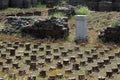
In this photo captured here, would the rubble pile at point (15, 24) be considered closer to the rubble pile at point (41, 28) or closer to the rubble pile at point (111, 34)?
the rubble pile at point (41, 28)

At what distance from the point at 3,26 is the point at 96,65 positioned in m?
5.58

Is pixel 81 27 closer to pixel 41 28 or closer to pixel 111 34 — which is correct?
pixel 111 34

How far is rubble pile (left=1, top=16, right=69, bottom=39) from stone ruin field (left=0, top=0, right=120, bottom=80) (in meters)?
0.19

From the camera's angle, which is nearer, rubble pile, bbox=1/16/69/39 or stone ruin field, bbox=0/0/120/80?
stone ruin field, bbox=0/0/120/80

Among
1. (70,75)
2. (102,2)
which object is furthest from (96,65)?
(102,2)

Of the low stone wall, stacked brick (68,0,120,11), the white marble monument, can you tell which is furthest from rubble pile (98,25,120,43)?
stacked brick (68,0,120,11)

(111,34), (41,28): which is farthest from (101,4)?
(111,34)

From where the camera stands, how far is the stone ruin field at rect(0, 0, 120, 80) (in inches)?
351

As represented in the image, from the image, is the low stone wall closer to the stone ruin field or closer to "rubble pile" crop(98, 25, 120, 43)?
"rubble pile" crop(98, 25, 120, 43)

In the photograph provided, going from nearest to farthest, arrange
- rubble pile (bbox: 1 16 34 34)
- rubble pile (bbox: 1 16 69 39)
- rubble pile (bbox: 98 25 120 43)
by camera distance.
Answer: rubble pile (bbox: 98 25 120 43), rubble pile (bbox: 1 16 69 39), rubble pile (bbox: 1 16 34 34)

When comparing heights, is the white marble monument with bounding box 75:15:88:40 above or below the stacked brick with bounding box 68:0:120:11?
above

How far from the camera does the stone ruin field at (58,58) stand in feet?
29.3

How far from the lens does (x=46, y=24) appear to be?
14.0 metres

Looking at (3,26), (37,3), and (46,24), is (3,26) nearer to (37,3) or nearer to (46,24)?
(46,24)
